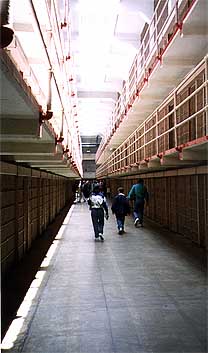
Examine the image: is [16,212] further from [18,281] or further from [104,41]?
[104,41]

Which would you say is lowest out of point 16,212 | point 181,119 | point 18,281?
point 18,281

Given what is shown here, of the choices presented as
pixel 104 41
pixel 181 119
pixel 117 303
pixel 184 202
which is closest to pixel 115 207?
pixel 184 202

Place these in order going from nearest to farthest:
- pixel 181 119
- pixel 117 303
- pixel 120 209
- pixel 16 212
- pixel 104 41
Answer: pixel 117 303 → pixel 16 212 → pixel 181 119 → pixel 120 209 → pixel 104 41

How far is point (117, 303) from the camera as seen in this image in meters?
4.02

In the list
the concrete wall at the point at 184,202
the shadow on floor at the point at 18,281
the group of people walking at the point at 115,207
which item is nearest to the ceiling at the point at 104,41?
the concrete wall at the point at 184,202

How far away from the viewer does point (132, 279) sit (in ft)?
16.3

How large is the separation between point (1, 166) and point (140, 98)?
507 centimetres

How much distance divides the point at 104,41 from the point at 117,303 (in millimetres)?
10624

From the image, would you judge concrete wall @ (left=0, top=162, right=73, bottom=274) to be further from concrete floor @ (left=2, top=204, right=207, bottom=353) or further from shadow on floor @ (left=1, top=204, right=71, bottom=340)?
concrete floor @ (left=2, top=204, right=207, bottom=353)

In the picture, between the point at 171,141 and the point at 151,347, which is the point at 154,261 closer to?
the point at 151,347

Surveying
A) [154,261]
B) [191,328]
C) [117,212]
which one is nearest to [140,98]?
[117,212]

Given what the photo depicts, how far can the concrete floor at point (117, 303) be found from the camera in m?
3.04

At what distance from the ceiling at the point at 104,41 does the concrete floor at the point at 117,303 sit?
7.39 m

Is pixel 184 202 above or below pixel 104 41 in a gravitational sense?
below
